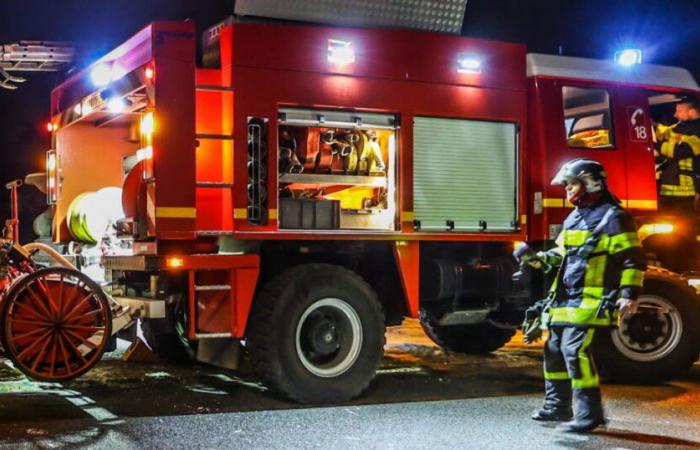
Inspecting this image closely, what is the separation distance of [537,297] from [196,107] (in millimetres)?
3689

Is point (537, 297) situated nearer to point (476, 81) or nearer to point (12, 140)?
point (476, 81)

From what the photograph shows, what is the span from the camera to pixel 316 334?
7156 mm

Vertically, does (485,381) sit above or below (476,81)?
below

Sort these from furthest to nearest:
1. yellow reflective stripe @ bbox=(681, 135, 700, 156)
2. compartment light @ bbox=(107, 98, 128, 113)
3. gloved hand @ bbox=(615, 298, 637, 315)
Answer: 1. yellow reflective stripe @ bbox=(681, 135, 700, 156)
2. compartment light @ bbox=(107, 98, 128, 113)
3. gloved hand @ bbox=(615, 298, 637, 315)

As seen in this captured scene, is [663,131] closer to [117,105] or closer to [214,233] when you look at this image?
[214,233]

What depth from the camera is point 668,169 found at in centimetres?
896

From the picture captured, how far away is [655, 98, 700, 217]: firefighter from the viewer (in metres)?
8.85

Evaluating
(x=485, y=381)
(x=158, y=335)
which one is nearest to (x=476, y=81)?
(x=485, y=381)

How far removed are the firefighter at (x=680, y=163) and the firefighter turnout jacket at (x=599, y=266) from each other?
2973 mm

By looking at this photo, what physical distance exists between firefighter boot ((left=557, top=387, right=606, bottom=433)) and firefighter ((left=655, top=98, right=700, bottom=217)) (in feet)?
11.6

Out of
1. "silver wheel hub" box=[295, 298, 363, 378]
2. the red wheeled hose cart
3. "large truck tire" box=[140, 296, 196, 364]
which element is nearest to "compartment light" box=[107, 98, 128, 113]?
the red wheeled hose cart

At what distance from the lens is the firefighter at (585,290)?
19.7 ft

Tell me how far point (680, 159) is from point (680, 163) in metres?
0.04

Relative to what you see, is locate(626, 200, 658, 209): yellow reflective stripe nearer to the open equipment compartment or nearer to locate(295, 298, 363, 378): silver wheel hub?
the open equipment compartment
